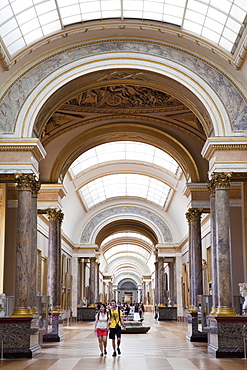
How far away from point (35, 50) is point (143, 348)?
39.3 feet

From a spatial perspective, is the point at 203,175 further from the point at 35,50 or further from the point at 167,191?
the point at 167,191

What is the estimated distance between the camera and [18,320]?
1719 centimetres

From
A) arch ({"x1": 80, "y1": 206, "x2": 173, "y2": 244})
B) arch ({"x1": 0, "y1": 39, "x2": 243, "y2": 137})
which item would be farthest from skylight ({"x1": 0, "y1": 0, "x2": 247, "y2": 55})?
arch ({"x1": 80, "y1": 206, "x2": 173, "y2": 244})

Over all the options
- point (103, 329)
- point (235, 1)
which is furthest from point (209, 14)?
point (103, 329)

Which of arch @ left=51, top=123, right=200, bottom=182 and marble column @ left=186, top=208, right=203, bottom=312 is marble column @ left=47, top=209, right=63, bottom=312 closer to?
arch @ left=51, top=123, right=200, bottom=182

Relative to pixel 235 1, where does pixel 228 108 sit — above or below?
below

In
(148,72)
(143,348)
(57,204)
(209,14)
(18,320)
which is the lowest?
(143,348)

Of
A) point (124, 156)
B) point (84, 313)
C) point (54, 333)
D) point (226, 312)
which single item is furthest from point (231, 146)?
point (84, 313)

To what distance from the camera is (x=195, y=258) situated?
82.5 ft

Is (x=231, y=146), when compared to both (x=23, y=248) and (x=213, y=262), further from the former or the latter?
(x=23, y=248)

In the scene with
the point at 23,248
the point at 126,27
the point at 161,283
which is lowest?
the point at 161,283

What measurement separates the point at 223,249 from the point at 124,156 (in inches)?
842

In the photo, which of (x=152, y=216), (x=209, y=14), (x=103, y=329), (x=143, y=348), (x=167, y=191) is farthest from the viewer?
(x=152, y=216)

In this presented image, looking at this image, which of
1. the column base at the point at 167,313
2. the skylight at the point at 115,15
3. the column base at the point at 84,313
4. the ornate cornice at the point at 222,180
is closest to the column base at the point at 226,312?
the ornate cornice at the point at 222,180
